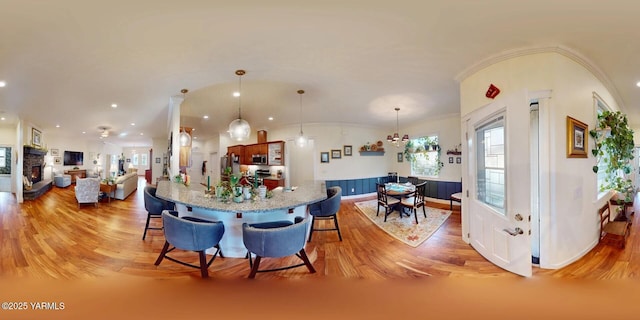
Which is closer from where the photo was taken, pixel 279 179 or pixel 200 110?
pixel 200 110

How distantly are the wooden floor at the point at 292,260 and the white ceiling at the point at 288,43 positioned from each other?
2.06 meters

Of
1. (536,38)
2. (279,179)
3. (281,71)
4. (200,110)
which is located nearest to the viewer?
(536,38)

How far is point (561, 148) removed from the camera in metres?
2.15

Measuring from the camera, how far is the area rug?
3.06 metres

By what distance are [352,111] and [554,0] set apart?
11.5ft

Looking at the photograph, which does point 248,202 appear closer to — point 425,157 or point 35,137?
point 425,157

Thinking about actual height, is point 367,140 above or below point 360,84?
below

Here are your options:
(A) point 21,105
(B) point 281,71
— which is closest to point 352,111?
(B) point 281,71

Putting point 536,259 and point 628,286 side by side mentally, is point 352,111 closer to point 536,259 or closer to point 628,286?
point 536,259

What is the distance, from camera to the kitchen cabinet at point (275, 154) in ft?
21.3

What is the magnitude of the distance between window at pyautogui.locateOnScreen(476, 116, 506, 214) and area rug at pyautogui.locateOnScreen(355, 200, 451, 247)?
94 cm

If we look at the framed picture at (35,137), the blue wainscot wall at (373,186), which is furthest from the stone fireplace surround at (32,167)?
the blue wainscot wall at (373,186)

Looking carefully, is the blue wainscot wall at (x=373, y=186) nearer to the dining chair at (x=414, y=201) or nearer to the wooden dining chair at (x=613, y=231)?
the dining chair at (x=414, y=201)

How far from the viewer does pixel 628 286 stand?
1721 millimetres
